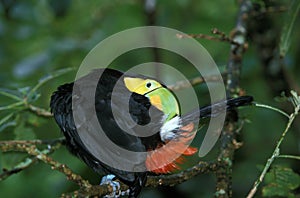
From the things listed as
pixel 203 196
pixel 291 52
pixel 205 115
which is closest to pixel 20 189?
pixel 203 196

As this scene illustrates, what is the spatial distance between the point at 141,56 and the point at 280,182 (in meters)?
1.63

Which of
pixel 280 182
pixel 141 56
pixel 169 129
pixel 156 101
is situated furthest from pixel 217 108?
pixel 141 56

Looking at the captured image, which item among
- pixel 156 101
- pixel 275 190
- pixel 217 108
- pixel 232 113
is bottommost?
pixel 275 190

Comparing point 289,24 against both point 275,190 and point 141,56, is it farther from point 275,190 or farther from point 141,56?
point 141,56

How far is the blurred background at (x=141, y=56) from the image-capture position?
2.95m

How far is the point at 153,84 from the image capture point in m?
2.12


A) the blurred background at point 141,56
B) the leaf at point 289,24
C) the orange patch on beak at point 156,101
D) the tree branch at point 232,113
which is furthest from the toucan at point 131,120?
the blurred background at point 141,56

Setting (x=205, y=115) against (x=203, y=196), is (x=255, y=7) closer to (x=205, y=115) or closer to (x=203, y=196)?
(x=205, y=115)

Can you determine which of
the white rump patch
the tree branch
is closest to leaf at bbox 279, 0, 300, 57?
the tree branch

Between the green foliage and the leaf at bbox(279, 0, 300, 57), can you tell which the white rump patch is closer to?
the green foliage

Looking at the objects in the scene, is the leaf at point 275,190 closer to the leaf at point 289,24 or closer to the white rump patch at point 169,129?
the white rump patch at point 169,129

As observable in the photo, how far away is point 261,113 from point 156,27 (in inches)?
34.1

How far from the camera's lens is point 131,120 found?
1933mm

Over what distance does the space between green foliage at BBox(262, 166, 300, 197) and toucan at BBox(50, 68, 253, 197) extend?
34cm
